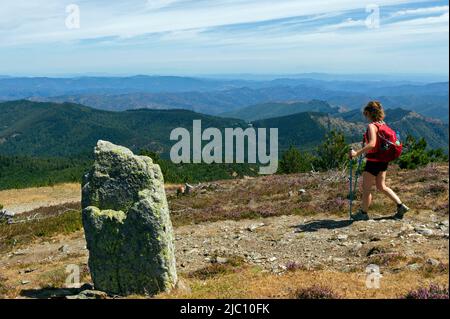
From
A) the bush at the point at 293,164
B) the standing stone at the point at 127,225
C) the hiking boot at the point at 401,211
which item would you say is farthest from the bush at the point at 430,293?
the bush at the point at 293,164

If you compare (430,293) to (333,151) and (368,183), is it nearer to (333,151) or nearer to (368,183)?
(368,183)

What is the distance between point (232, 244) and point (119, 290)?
17.4 feet

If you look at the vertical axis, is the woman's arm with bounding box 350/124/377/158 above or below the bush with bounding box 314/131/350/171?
above

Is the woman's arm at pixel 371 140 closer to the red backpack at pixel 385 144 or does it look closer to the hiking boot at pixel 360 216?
the red backpack at pixel 385 144

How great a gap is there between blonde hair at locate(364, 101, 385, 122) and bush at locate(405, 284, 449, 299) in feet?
18.9

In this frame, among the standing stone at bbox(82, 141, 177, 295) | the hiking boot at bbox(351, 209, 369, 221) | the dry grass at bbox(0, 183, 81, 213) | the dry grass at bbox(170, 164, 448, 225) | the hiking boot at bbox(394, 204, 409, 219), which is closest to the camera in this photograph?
the standing stone at bbox(82, 141, 177, 295)

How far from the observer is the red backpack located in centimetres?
1206

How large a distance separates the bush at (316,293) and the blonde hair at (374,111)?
5987 mm

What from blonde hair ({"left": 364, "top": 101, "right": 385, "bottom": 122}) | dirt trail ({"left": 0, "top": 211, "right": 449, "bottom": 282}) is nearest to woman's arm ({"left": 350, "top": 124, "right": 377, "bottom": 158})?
blonde hair ({"left": 364, "top": 101, "right": 385, "bottom": 122})

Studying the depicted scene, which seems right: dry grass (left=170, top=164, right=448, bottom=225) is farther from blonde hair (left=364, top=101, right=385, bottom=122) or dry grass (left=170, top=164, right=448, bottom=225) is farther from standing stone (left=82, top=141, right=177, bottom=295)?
standing stone (left=82, top=141, right=177, bottom=295)

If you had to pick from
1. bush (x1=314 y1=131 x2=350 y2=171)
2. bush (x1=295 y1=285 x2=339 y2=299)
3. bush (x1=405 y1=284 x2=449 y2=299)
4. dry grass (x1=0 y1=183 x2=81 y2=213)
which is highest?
bush (x1=405 y1=284 x2=449 y2=299)
